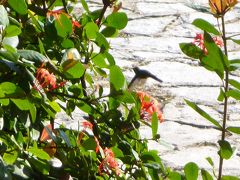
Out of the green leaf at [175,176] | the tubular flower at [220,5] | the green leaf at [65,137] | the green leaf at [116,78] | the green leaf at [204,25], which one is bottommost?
the green leaf at [175,176]

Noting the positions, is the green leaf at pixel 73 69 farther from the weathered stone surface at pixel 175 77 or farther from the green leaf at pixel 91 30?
the weathered stone surface at pixel 175 77

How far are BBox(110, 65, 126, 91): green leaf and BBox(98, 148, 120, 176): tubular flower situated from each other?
0.14 m

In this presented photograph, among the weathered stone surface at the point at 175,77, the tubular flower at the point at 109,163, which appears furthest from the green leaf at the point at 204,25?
the weathered stone surface at the point at 175,77

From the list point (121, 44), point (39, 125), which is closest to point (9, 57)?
point (39, 125)

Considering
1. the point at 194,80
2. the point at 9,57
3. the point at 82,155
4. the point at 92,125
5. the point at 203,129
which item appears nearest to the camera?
the point at 9,57

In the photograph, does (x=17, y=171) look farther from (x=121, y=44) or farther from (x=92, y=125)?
(x=121, y=44)

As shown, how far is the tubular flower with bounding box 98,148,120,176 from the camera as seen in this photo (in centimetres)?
164

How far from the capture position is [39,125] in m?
1.70

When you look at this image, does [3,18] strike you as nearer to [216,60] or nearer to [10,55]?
[10,55]

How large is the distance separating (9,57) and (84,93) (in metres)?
0.37

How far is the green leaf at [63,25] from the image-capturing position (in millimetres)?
1701

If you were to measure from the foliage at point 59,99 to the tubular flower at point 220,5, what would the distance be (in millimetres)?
355

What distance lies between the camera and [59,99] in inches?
69.2

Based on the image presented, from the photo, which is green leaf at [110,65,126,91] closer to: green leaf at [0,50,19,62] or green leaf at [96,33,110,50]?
green leaf at [96,33,110,50]
